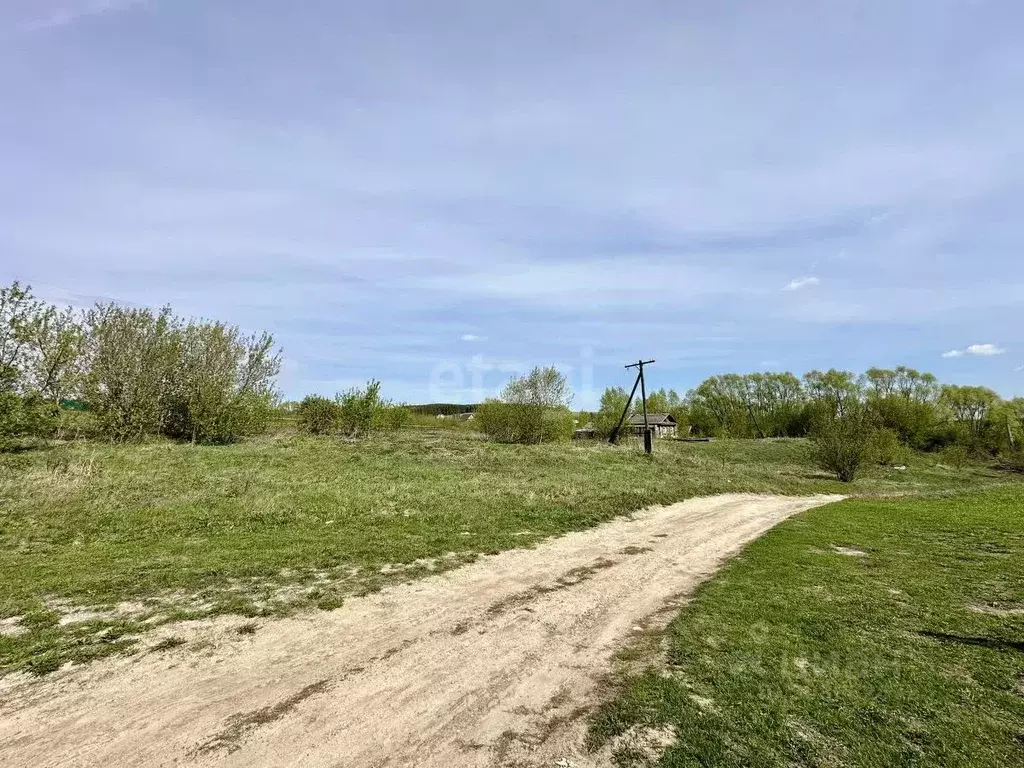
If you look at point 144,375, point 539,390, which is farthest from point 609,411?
point 144,375

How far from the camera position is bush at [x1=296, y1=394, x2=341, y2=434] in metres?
50.4

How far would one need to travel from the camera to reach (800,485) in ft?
111

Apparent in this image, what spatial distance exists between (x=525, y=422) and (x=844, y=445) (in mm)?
28560

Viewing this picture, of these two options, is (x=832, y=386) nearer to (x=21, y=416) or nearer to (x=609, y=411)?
(x=609, y=411)

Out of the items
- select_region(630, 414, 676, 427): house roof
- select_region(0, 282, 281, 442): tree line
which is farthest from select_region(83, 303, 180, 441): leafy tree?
select_region(630, 414, 676, 427): house roof

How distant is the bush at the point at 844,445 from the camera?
3891 centimetres

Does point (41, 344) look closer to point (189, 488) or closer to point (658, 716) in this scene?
point (189, 488)

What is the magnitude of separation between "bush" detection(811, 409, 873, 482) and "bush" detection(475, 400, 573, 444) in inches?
955

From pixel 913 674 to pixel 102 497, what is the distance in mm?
20277

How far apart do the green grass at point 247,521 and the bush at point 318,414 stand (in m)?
17.7

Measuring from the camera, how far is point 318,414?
1986 inches

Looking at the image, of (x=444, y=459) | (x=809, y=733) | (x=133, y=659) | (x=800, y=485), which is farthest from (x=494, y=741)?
(x=800, y=485)

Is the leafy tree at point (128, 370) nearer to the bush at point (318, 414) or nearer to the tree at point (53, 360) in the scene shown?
the tree at point (53, 360)

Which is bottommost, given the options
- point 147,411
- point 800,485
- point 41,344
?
point 800,485
